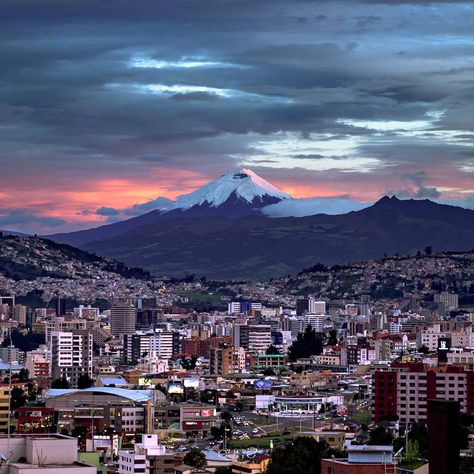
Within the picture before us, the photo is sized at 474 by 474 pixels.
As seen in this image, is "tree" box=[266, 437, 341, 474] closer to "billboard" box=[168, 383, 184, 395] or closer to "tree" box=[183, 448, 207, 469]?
"tree" box=[183, 448, 207, 469]

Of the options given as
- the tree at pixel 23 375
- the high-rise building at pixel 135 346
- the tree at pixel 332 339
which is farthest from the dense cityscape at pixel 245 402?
the tree at pixel 332 339

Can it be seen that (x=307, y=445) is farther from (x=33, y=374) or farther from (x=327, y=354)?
(x=327, y=354)

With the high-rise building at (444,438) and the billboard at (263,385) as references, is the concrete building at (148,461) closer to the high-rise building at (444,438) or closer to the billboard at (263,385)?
the high-rise building at (444,438)

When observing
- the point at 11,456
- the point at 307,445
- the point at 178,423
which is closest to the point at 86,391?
the point at 178,423

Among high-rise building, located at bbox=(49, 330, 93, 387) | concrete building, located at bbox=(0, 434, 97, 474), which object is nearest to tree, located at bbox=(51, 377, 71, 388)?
high-rise building, located at bbox=(49, 330, 93, 387)

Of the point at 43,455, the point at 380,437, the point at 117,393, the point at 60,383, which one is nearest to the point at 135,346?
the point at 60,383
